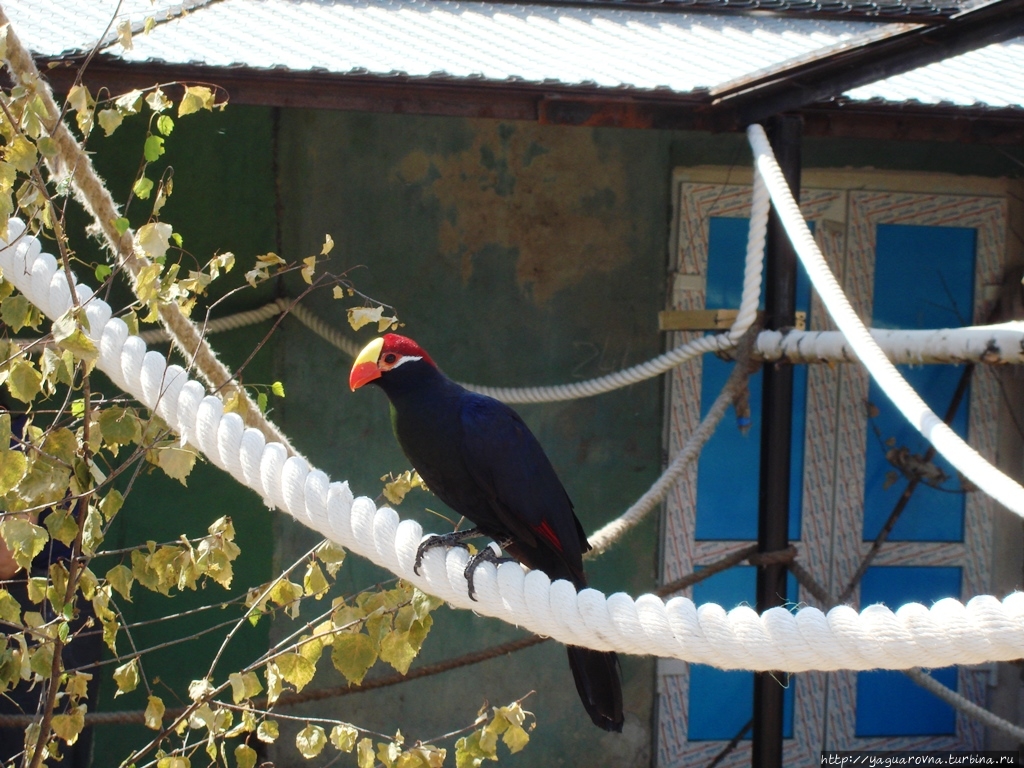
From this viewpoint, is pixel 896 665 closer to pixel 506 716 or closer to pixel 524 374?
pixel 506 716

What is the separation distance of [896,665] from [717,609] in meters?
0.19

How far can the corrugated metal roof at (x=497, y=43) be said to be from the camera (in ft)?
8.27

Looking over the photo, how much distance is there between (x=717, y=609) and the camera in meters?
1.20

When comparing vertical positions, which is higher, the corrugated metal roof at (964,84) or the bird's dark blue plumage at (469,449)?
the corrugated metal roof at (964,84)

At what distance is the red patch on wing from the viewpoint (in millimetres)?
2105

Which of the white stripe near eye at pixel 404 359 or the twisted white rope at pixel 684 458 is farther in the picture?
the twisted white rope at pixel 684 458

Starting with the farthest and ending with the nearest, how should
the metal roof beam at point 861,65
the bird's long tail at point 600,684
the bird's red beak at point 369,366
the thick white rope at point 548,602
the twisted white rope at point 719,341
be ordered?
the twisted white rope at point 719,341, the metal roof beam at point 861,65, the bird's red beak at point 369,366, the bird's long tail at point 600,684, the thick white rope at point 548,602

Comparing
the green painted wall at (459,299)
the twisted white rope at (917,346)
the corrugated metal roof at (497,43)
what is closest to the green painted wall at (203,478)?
the green painted wall at (459,299)

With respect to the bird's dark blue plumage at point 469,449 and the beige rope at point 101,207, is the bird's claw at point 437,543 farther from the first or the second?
the beige rope at point 101,207

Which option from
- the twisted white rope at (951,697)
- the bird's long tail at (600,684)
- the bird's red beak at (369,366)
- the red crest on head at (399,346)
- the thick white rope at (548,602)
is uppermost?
the red crest on head at (399,346)

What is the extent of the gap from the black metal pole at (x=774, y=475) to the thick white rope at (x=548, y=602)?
1.50 meters

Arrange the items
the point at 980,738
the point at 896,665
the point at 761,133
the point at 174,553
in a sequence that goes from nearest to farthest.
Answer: the point at 896,665 → the point at 174,553 → the point at 761,133 → the point at 980,738

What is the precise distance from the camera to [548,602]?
51.9 inches

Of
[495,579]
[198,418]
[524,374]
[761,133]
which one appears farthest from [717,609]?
[524,374]
